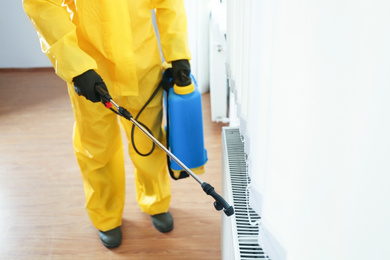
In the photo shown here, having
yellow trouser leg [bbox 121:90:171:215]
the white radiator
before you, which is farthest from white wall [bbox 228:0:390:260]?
yellow trouser leg [bbox 121:90:171:215]

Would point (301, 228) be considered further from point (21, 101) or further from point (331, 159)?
point (21, 101)

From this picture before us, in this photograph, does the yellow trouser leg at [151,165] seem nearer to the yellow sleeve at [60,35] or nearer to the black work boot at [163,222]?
the black work boot at [163,222]

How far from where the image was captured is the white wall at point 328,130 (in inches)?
12.4

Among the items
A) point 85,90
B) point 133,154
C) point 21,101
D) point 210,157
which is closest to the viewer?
point 85,90

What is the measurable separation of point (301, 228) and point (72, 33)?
104 centimetres

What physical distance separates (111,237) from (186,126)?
2.38 ft

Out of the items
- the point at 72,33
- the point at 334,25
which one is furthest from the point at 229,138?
the point at 334,25

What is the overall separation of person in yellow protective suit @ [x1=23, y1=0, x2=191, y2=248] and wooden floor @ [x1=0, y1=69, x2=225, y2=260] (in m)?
0.09

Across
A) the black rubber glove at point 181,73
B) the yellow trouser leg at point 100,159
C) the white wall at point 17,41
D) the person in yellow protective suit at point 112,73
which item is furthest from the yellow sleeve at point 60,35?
the white wall at point 17,41

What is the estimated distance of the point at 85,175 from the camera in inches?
65.0

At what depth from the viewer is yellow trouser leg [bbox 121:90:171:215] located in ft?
4.99

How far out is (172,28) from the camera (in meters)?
1.41

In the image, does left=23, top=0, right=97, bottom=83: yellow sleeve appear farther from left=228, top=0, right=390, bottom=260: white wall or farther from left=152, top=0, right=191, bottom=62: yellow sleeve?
left=228, top=0, right=390, bottom=260: white wall

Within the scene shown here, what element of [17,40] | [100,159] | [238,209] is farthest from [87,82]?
[17,40]
